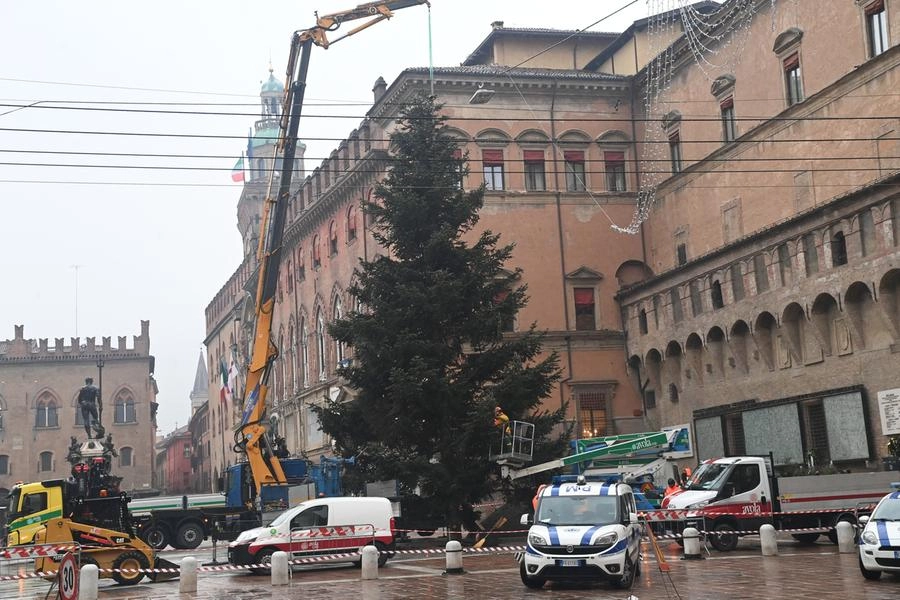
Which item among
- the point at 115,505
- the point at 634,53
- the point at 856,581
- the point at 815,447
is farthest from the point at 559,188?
the point at 856,581

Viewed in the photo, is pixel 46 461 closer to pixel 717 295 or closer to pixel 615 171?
pixel 615 171

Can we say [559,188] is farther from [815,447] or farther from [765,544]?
[765,544]

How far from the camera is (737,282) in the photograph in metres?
37.3

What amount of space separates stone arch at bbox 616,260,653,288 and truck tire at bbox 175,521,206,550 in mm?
20313

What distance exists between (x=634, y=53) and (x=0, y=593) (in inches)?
1400

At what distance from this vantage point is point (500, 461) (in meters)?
29.1

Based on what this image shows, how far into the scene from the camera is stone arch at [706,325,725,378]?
38.8m

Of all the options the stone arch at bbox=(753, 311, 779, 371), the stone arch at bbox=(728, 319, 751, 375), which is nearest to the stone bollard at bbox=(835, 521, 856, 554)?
the stone arch at bbox=(753, 311, 779, 371)

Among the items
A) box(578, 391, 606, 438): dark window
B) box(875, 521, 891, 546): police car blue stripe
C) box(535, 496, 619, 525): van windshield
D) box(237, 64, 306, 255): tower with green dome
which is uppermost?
box(237, 64, 306, 255): tower with green dome

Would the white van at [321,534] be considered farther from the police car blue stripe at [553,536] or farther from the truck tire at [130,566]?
the police car blue stripe at [553,536]

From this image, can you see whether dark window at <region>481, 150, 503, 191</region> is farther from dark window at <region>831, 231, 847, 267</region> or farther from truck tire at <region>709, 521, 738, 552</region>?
truck tire at <region>709, 521, 738, 552</region>

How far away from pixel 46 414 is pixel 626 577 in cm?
7641

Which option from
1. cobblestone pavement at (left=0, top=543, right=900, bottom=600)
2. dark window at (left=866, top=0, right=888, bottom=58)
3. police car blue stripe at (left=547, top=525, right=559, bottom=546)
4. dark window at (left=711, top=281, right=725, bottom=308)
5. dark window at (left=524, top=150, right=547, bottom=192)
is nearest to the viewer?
cobblestone pavement at (left=0, top=543, right=900, bottom=600)

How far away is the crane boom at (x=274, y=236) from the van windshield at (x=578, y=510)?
1821 centimetres
